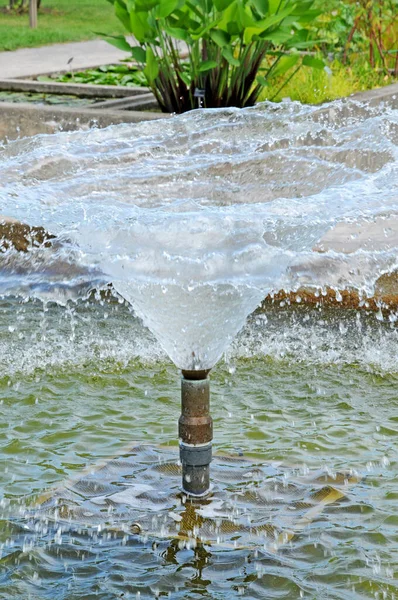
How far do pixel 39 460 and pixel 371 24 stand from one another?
21.3 ft

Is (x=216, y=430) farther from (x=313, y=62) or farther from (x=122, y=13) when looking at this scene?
(x=313, y=62)

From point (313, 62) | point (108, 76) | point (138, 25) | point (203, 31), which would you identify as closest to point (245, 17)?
point (203, 31)

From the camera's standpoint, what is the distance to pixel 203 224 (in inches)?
119

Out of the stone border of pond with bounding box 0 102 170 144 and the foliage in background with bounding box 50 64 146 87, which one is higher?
the foliage in background with bounding box 50 64 146 87

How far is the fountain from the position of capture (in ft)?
9.98

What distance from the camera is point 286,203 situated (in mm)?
3209

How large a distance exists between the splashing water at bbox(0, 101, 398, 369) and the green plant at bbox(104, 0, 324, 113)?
1.25 ft

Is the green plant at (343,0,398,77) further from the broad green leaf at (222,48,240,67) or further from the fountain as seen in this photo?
the broad green leaf at (222,48,240,67)

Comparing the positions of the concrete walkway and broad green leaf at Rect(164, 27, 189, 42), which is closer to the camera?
broad green leaf at Rect(164, 27, 189, 42)

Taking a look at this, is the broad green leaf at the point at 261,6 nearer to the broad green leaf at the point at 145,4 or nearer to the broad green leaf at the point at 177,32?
the broad green leaf at the point at 177,32

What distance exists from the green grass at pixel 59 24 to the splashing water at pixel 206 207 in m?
7.36

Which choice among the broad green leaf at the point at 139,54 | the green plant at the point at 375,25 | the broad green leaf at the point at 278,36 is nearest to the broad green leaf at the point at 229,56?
the broad green leaf at the point at 278,36

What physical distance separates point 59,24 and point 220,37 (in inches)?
586

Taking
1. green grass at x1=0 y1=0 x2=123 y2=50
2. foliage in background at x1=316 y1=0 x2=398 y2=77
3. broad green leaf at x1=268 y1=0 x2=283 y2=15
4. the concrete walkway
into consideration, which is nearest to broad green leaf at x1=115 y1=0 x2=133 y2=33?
broad green leaf at x1=268 y1=0 x2=283 y2=15
